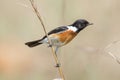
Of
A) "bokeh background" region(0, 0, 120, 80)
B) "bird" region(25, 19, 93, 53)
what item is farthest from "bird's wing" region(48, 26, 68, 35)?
"bokeh background" region(0, 0, 120, 80)

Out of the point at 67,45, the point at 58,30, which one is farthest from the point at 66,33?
the point at 67,45

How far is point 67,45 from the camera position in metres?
3.40

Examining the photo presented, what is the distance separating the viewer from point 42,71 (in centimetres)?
324

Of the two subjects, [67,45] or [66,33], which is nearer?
[66,33]

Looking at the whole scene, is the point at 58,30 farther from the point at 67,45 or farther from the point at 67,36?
the point at 67,45

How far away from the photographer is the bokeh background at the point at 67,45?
3.09 m

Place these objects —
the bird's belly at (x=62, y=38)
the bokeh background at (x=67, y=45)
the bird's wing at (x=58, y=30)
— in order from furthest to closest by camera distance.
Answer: the bokeh background at (x=67, y=45)
the bird's wing at (x=58, y=30)
the bird's belly at (x=62, y=38)

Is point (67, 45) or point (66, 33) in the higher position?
point (66, 33)

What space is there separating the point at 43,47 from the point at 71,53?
0.34m

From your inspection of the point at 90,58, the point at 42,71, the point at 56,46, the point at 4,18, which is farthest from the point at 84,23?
the point at 4,18

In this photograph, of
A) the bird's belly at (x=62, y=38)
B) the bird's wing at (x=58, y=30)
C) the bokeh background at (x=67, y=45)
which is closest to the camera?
the bird's belly at (x=62, y=38)

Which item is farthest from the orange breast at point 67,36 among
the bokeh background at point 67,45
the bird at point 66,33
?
the bokeh background at point 67,45

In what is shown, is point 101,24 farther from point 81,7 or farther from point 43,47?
point 43,47

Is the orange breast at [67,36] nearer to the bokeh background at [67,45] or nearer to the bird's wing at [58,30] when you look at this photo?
the bird's wing at [58,30]
